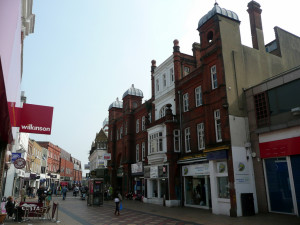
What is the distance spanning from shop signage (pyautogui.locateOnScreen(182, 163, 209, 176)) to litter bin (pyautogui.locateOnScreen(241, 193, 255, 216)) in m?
4.11

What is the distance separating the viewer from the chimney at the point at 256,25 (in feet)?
68.0

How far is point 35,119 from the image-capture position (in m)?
7.66

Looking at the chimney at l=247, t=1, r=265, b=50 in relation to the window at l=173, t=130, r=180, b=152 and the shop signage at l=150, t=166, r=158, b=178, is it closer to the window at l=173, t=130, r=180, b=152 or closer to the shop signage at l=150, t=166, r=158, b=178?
the window at l=173, t=130, r=180, b=152

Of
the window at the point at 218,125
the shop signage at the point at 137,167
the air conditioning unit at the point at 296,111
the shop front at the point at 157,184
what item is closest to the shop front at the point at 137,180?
the shop signage at the point at 137,167

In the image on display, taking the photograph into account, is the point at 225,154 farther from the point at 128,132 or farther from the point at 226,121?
the point at 128,132

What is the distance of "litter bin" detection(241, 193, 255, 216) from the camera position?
15117 mm

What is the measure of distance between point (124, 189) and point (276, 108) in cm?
2376

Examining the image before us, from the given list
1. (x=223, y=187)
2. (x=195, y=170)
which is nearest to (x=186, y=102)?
(x=195, y=170)

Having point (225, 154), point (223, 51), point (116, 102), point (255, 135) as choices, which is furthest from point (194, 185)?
point (116, 102)

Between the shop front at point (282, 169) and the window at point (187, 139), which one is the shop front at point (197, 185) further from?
the shop front at point (282, 169)

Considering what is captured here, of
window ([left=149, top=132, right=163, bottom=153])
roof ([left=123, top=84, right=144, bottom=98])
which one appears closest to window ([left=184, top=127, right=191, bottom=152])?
window ([left=149, top=132, right=163, bottom=153])

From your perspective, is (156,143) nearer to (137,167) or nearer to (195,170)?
(195,170)

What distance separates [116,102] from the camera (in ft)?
144

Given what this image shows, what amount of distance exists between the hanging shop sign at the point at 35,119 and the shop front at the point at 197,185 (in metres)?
14.3
